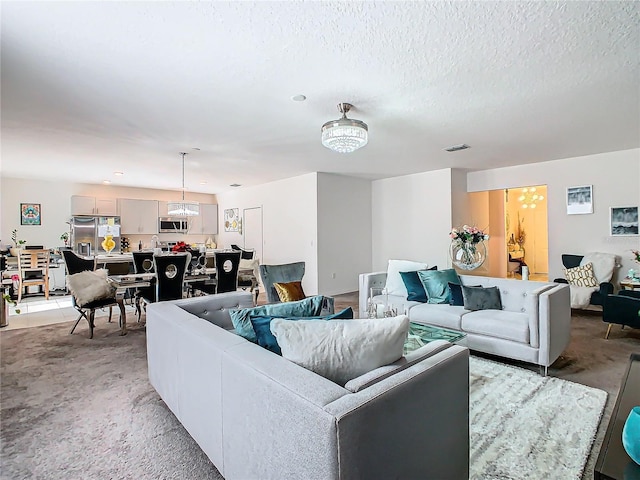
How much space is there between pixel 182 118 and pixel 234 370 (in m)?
3.05

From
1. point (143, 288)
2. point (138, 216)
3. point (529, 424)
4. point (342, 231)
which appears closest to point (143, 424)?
point (529, 424)

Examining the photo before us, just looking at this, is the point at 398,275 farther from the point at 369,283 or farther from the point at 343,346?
the point at 343,346

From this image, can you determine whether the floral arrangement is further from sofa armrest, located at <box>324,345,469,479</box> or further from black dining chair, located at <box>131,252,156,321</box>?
black dining chair, located at <box>131,252,156,321</box>

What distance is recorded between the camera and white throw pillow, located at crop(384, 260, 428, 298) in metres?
4.46

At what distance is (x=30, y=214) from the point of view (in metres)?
7.47

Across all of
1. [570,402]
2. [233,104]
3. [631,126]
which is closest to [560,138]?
[631,126]

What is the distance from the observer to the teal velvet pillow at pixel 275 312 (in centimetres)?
188

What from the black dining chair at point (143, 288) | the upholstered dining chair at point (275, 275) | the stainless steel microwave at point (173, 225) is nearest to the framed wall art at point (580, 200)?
the upholstered dining chair at point (275, 275)

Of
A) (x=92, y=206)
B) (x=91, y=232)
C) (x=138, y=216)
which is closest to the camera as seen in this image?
(x=91, y=232)

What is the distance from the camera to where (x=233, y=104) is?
10.7 ft

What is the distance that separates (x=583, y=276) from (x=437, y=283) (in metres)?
2.94

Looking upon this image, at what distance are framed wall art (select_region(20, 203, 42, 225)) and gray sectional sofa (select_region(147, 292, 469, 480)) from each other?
7951mm

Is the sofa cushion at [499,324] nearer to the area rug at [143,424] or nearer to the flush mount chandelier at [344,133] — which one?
the area rug at [143,424]

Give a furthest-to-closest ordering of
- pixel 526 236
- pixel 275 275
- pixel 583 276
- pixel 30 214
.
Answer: pixel 526 236, pixel 30 214, pixel 583 276, pixel 275 275
